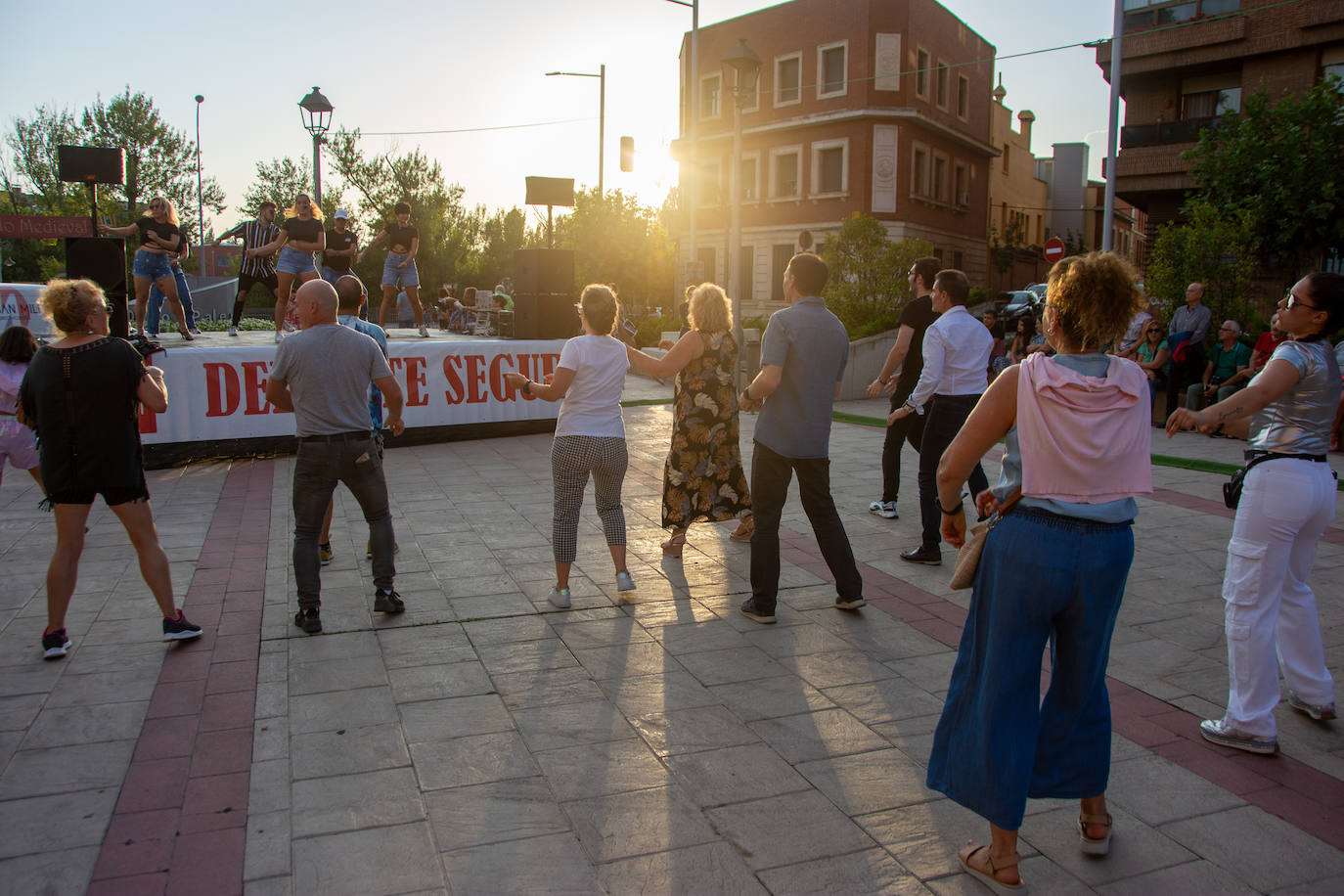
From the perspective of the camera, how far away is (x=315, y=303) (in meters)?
4.84

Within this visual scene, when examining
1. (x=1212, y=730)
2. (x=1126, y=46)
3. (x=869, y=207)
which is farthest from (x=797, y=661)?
(x=869, y=207)

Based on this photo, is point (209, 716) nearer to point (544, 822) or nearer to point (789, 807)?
point (544, 822)

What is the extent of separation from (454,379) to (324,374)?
676 centimetres

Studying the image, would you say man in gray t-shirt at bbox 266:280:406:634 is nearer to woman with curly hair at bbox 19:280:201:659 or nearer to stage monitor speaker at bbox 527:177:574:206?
woman with curly hair at bbox 19:280:201:659

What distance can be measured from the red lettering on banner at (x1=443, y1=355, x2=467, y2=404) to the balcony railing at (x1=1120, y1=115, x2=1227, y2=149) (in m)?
22.1

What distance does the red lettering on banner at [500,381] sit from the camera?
1176cm

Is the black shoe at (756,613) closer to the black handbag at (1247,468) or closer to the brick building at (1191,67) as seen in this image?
the black handbag at (1247,468)

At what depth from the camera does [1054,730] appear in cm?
275

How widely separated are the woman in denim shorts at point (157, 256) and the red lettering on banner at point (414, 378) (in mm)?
2691

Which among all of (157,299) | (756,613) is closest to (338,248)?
(157,299)

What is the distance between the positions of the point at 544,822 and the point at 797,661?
5.75 ft

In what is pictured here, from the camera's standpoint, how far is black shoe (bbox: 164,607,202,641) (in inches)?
184

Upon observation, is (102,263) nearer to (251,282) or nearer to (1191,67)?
(251,282)

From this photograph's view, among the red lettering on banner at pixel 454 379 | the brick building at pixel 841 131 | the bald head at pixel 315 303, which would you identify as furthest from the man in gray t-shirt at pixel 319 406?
the brick building at pixel 841 131
